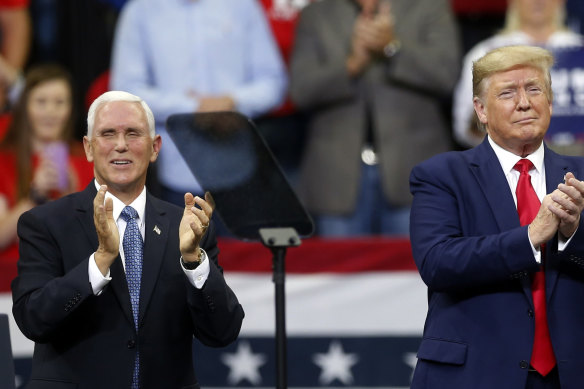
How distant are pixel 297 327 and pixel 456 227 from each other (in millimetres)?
1996

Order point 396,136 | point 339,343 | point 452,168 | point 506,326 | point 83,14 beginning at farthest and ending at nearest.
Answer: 1. point 83,14
2. point 396,136
3. point 339,343
4. point 452,168
5. point 506,326

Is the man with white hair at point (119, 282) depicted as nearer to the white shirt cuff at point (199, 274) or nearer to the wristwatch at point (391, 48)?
the white shirt cuff at point (199, 274)

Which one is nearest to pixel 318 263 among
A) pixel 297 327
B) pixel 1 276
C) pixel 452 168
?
pixel 297 327

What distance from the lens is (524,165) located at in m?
2.92

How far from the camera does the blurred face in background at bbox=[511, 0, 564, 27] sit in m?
5.41

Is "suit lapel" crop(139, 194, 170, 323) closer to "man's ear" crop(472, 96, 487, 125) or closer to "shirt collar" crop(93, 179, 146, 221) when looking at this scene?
"shirt collar" crop(93, 179, 146, 221)

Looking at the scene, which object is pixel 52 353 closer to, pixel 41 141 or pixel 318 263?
pixel 318 263

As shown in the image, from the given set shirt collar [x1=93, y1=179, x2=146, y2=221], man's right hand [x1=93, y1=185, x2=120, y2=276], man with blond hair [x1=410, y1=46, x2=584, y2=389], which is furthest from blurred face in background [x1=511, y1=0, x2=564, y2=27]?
man's right hand [x1=93, y1=185, x2=120, y2=276]

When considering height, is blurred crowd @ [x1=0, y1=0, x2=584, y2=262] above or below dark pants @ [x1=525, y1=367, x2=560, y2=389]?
above

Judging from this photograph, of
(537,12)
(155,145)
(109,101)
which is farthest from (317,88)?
(109,101)

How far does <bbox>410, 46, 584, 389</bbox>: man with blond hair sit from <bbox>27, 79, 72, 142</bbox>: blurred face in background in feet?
9.65

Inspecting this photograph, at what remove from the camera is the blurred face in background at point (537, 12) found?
5.41 metres

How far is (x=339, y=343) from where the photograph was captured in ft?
15.5

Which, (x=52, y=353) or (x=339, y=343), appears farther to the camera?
(x=339, y=343)
